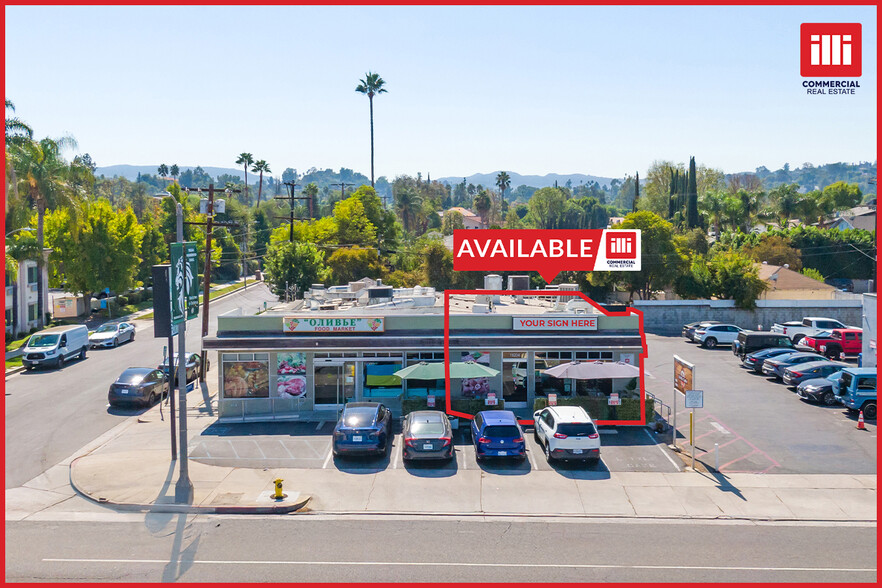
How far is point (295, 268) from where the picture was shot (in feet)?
183

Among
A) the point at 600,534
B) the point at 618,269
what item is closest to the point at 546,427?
the point at 600,534

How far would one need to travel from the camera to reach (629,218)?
195ft

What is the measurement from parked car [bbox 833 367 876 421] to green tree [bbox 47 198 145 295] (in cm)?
5133

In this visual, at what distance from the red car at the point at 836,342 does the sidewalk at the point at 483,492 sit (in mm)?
22898

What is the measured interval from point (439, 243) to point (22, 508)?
161 ft

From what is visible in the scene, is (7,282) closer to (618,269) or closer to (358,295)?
(358,295)

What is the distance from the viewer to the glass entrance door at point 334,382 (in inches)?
1117

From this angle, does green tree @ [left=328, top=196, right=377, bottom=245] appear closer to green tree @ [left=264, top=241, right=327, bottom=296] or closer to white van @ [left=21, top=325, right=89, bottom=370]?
green tree @ [left=264, top=241, right=327, bottom=296]

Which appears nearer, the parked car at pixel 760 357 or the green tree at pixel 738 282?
the parked car at pixel 760 357

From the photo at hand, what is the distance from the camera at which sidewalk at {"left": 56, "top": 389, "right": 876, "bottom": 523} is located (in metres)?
18.6

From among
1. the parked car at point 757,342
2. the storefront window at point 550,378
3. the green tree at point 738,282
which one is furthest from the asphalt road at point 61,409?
the green tree at point 738,282

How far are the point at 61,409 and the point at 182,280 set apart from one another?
13.6 m

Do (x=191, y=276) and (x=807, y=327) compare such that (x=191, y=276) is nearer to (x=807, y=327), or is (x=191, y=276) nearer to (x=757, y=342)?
(x=757, y=342)

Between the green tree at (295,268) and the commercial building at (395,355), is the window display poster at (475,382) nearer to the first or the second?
the commercial building at (395,355)
